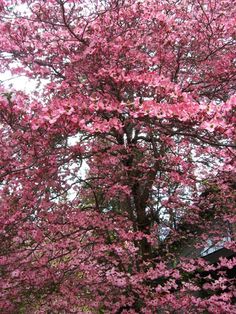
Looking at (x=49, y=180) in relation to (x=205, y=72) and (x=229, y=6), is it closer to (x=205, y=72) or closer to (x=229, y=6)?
(x=205, y=72)

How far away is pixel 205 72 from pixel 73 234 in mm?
3012

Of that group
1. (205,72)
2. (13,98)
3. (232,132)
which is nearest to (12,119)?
(13,98)

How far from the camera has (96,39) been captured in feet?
16.3

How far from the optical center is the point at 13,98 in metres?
4.11

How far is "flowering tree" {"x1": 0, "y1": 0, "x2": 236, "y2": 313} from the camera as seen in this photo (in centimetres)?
477

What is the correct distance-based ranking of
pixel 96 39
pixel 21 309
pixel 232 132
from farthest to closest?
pixel 21 309 → pixel 96 39 → pixel 232 132

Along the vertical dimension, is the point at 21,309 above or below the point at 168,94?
below

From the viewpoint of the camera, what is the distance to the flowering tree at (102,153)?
4.77 meters

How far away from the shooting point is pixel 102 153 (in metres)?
5.96

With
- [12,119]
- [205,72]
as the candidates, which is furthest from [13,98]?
[205,72]

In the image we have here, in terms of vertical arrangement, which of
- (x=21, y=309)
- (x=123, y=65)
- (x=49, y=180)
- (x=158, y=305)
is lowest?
(x=158, y=305)

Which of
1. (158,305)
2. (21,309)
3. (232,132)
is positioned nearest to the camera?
(232,132)

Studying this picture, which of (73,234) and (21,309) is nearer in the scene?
(73,234)

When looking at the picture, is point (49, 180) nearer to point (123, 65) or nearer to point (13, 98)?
point (13, 98)
